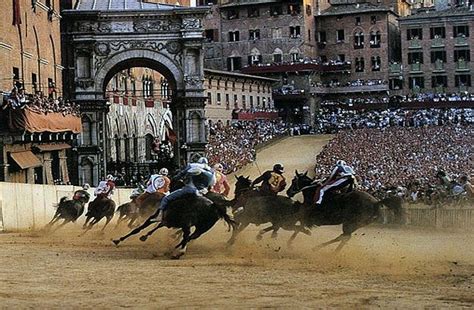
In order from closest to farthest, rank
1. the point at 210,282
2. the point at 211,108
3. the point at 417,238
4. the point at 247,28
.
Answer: the point at 210,282
the point at 417,238
the point at 211,108
the point at 247,28

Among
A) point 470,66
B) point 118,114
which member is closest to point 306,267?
point 118,114

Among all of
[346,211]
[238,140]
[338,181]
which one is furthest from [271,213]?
[238,140]

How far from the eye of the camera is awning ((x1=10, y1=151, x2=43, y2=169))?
40.2 m

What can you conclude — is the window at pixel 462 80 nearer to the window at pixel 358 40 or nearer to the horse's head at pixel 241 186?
the window at pixel 358 40

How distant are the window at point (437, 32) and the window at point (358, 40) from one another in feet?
24.6

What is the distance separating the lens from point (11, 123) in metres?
37.9

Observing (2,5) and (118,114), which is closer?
(2,5)

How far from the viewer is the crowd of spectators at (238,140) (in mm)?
68375

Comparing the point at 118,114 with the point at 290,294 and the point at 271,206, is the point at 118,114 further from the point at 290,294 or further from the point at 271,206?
the point at 290,294

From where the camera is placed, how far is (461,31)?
343 feet

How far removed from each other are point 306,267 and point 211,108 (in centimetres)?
6903

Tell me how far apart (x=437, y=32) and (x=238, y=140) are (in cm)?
3448

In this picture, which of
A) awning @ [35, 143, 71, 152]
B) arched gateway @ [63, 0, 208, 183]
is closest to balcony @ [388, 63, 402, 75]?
arched gateway @ [63, 0, 208, 183]

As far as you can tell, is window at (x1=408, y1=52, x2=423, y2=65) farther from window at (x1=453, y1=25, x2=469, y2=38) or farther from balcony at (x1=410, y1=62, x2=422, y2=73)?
window at (x1=453, y1=25, x2=469, y2=38)
